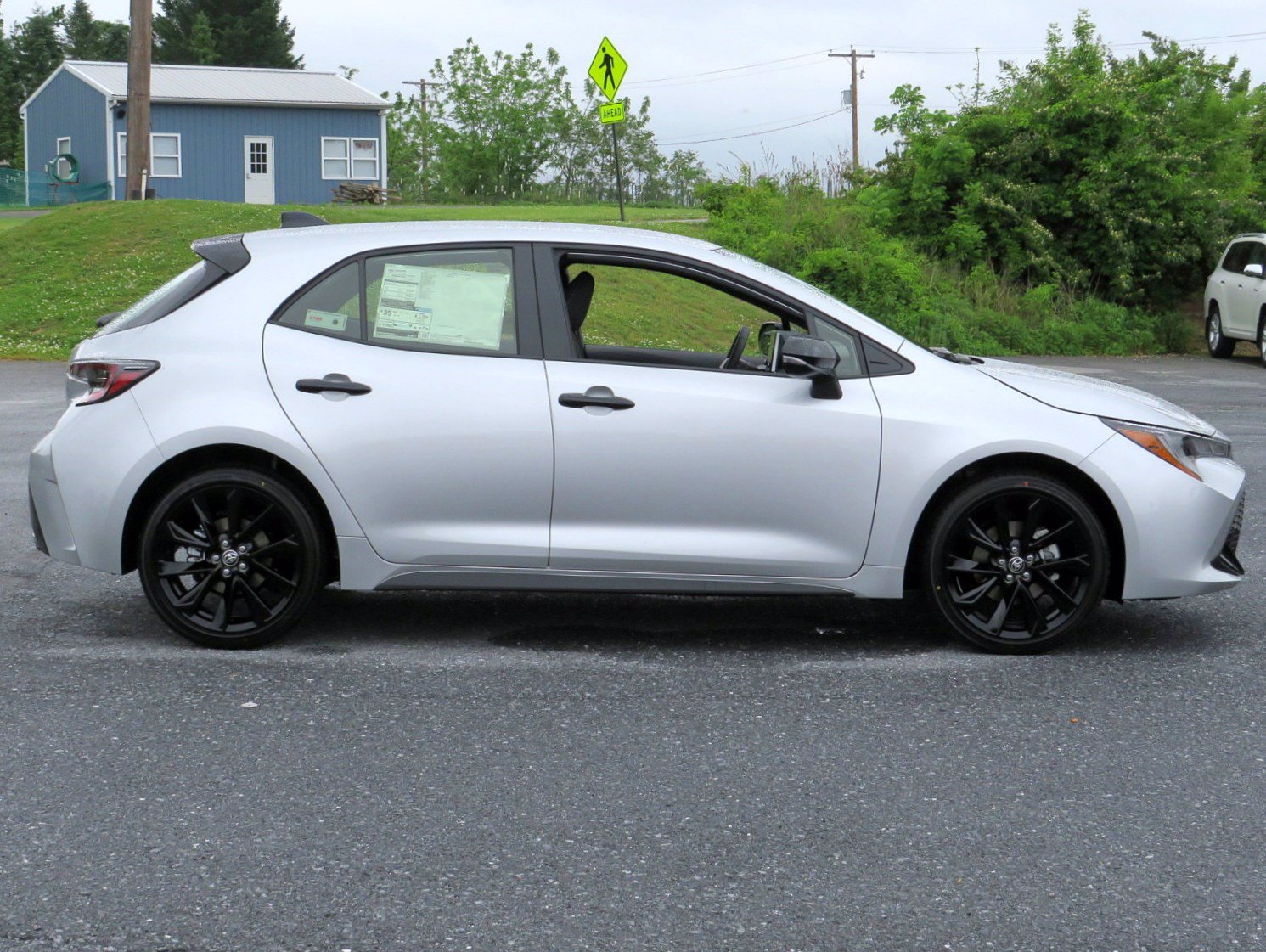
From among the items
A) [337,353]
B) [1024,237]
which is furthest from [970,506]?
[1024,237]

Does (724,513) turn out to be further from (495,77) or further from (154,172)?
(495,77)

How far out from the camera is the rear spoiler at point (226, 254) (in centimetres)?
610

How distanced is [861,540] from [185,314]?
2748 mm

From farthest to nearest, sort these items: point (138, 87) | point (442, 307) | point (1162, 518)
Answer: point (138, 87) < point (442, 307) < point (1162, 518)

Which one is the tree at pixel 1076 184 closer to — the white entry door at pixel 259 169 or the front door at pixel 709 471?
the front door at pixel 709 471

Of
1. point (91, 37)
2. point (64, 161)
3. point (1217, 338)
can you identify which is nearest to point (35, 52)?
point (91, 37)

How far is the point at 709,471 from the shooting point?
5.84 m

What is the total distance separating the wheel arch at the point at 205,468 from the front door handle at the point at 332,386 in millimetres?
289

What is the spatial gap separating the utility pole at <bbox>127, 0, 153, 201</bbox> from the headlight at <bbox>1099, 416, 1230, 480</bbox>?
72.5 ft

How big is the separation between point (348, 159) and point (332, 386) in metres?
48.1

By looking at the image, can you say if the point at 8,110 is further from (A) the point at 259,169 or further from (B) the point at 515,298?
→ (B) the point at 515,298

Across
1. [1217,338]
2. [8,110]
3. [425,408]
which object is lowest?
[425,408]

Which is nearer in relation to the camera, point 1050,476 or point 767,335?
point 1050,476

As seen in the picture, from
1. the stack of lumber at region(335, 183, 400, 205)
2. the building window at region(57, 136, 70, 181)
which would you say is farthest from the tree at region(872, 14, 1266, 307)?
the building window at region(57, 136, 70, 181)
